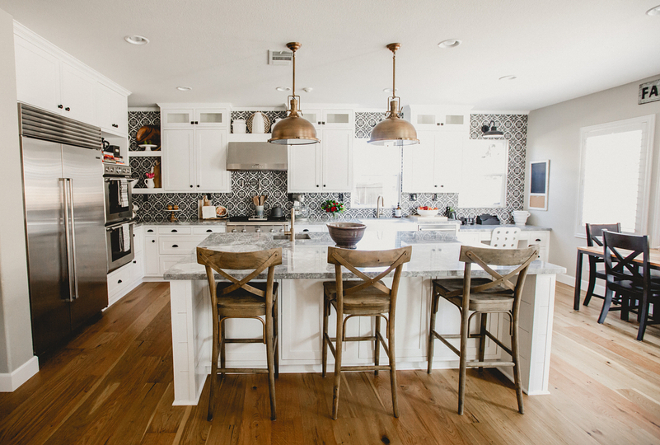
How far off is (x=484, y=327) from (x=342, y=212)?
334cm

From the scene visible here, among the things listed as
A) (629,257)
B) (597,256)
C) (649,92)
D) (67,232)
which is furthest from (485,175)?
(67,232)

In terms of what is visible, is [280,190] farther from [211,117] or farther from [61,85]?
[61,85]

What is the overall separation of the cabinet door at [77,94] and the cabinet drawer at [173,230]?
1670 mm

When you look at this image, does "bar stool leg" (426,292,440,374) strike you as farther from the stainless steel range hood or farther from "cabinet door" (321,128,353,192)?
the stainless steel range hood

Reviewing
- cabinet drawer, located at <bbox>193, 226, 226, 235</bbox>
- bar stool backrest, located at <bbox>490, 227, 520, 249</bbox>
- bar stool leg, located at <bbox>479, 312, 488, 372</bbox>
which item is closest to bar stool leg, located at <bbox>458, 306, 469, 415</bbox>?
bar stool leg, located at <bbox>479, 312, 488, 372</bbox>

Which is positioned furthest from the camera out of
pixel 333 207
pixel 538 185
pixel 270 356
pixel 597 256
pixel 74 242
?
pixel 538 185

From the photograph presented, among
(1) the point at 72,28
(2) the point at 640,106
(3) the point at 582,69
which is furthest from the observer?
(2) the point at 640,106

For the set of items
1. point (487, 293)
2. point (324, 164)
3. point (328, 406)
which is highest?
point (324, 164)

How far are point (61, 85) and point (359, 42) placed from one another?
274cm

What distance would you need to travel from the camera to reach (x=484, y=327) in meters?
2.44

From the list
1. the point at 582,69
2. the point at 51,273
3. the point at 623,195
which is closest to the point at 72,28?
the point at 51,273

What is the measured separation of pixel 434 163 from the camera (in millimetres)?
5445

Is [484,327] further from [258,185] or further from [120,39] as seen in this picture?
[258,185]

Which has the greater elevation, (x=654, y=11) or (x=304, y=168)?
(x=654, y=11)
